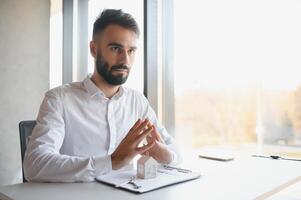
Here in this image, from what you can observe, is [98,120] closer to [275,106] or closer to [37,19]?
[275,106]

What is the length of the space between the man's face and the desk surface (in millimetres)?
644

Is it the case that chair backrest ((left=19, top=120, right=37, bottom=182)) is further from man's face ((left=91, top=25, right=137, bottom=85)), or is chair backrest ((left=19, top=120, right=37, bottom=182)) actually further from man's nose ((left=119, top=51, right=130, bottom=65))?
man's nose ((left=119, top=51, right=130, bottom=65))

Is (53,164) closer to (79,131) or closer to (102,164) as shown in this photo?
(102,164)

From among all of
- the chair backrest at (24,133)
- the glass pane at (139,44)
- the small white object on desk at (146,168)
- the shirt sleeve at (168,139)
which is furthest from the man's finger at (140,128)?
the glass pane at (139,44)

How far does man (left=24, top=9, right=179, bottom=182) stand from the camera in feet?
4.49

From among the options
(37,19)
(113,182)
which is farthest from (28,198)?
(37,19)

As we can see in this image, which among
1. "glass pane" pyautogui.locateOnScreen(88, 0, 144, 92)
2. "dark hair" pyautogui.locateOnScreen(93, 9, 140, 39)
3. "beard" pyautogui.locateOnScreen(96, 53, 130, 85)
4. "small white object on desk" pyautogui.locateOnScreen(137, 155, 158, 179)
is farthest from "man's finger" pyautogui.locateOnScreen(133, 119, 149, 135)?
"glass pane" pyautogui.locateOnScreen(88, 0, 144, 92)

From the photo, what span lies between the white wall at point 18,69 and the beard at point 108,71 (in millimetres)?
1576

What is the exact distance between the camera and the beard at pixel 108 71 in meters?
1.61

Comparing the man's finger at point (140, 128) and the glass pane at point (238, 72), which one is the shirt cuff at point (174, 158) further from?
the glass pane at point (238, 72)

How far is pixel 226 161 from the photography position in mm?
1675

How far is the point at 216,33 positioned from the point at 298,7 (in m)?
0.59

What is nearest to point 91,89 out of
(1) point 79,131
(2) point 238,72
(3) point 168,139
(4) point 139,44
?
(1) point 79,131

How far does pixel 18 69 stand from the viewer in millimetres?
2908
